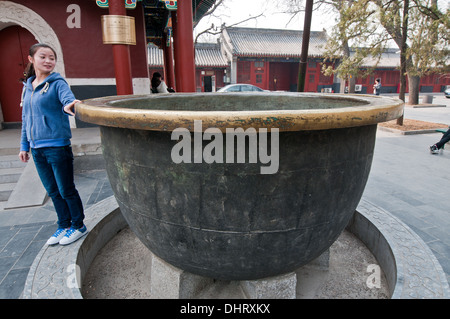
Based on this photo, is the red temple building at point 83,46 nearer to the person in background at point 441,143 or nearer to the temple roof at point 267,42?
the person in background at point 441,143

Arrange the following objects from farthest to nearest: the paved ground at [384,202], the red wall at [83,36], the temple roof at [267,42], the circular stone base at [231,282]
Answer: the temple roof at [267,42] → the red wall at [83,36] → the paved ground at [384,202] → the circular stone base at [231,282]

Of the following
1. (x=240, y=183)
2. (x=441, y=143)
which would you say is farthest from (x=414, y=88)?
(x=240, y=183)

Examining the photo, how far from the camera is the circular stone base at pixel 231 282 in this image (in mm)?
1855

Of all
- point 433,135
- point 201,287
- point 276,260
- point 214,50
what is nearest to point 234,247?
point 276,260

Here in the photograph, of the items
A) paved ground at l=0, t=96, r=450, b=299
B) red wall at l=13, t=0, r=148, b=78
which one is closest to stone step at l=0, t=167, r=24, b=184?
paved ground at l=0, t=96, r=450, b=299

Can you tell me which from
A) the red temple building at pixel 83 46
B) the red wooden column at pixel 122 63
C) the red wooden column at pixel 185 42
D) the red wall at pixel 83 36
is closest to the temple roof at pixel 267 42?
the red temple building at pixel 83 46

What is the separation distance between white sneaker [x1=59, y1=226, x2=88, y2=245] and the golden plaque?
A: 4.22 metres

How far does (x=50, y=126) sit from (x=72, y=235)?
0.83 metres

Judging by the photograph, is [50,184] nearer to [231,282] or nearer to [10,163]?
[231,282]

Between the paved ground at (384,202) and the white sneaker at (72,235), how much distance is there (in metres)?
0.43

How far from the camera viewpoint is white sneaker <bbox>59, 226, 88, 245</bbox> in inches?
80.7

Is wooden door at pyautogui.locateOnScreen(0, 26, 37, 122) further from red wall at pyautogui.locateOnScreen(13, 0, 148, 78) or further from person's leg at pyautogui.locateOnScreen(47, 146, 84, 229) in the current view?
person's leg at pyautogui.locateOnScreen(47, 146, 84, 229)

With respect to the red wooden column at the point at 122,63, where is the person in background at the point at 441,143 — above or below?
below

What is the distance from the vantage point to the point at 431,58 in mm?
7547
